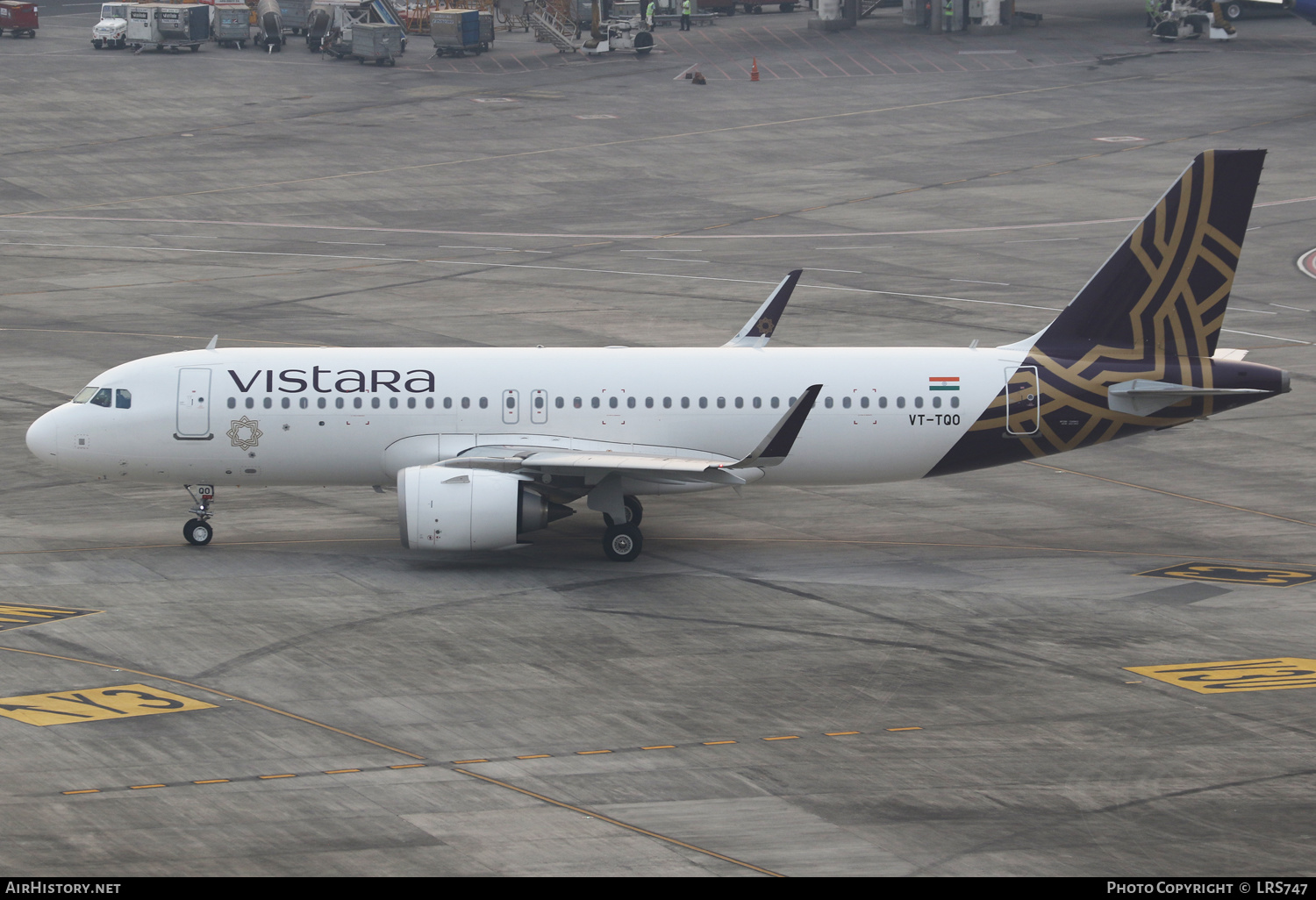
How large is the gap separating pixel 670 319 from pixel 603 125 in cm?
4346

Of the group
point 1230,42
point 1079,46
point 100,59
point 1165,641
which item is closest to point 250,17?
point 100,59

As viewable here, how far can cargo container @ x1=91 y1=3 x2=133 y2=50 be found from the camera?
399 feet

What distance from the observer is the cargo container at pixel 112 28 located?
121688 millimetres

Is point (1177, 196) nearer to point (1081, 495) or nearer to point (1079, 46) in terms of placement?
point (1081, 495)

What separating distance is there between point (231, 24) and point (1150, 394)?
337 feet

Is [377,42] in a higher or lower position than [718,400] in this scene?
higher

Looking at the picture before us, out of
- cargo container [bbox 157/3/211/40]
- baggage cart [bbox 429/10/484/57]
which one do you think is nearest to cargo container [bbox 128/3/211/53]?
cargo container [bbox 157/3/211/40]

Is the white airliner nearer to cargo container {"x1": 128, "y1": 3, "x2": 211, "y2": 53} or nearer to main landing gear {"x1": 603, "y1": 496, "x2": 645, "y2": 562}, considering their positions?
main landing gear {"x1": 603, "y1": 496, "x2": 645, "y2": 562}

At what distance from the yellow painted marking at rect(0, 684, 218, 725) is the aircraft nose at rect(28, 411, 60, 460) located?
1028 cm

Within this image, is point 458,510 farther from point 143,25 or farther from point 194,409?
point 143,25

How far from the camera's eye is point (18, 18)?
12688cm

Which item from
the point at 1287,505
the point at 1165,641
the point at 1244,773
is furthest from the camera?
the point at 1287,505

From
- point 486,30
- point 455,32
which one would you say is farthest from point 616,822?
point 486,30

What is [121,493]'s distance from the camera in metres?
44.7
